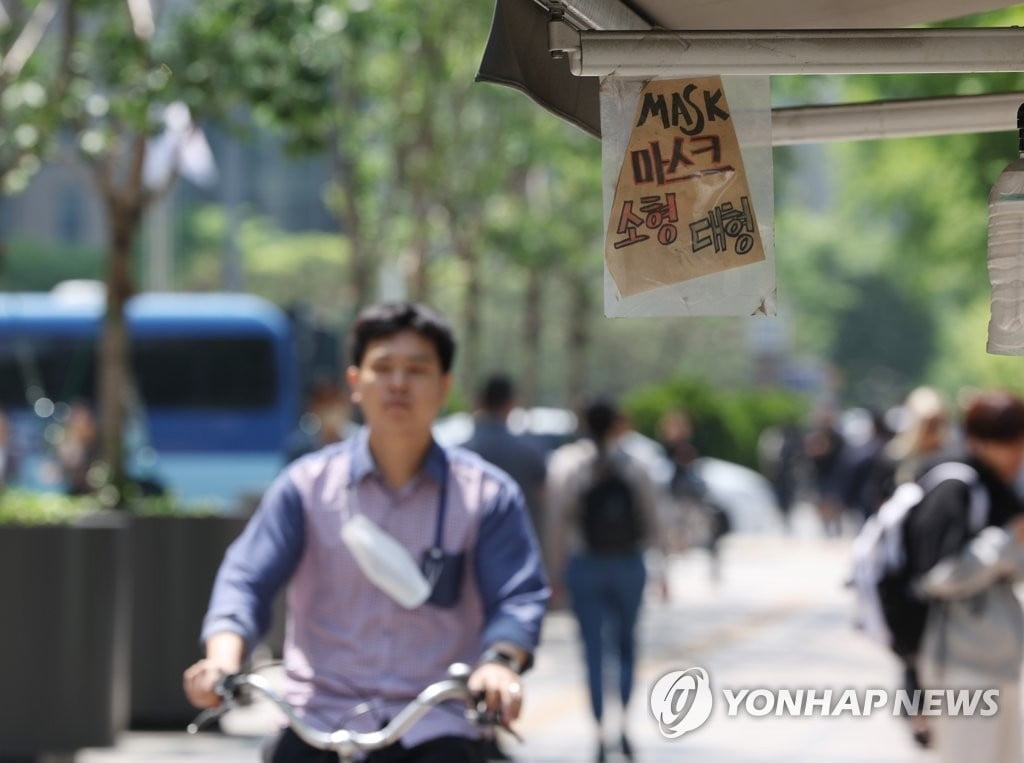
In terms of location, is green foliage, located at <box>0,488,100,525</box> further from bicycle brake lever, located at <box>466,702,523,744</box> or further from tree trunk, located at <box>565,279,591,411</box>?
tree trunk, located at <box>565,279,591,411</box>

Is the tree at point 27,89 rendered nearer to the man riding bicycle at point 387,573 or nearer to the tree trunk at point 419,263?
the man riding bicycle at point 387,573

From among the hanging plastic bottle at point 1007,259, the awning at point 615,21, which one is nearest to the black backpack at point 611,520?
the awning at point 615,21

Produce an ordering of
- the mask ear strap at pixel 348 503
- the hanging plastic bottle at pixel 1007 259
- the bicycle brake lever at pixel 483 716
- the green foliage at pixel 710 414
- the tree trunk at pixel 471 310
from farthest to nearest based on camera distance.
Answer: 1. the green foliage at pixel 710 414
2. the tree trunk at pixel 471 310
3. the mask ear strap at pixel 348 503
4. the bicycle brake lever at pixel 483 716
5. the hanging plastic bottle at pixel 1007 259

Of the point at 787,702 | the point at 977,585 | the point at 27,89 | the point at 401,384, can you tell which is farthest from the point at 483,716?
the point at 27,89

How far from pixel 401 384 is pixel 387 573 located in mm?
489

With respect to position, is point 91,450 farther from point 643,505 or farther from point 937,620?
point 937,620

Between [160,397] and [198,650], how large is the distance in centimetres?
2244

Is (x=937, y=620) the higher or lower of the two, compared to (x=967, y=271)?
lower

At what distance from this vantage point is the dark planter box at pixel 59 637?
33.2 feet

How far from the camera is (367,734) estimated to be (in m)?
4.71

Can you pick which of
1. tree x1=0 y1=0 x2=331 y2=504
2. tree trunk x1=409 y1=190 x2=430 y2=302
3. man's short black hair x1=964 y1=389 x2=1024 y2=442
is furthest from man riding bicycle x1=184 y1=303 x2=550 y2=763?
tree trunk x1=409 y1=190 x2=430 y2=302

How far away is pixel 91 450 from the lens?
757 inches

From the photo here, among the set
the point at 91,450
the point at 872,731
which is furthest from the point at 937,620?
the point at 91,450

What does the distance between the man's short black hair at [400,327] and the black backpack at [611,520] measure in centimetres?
580
